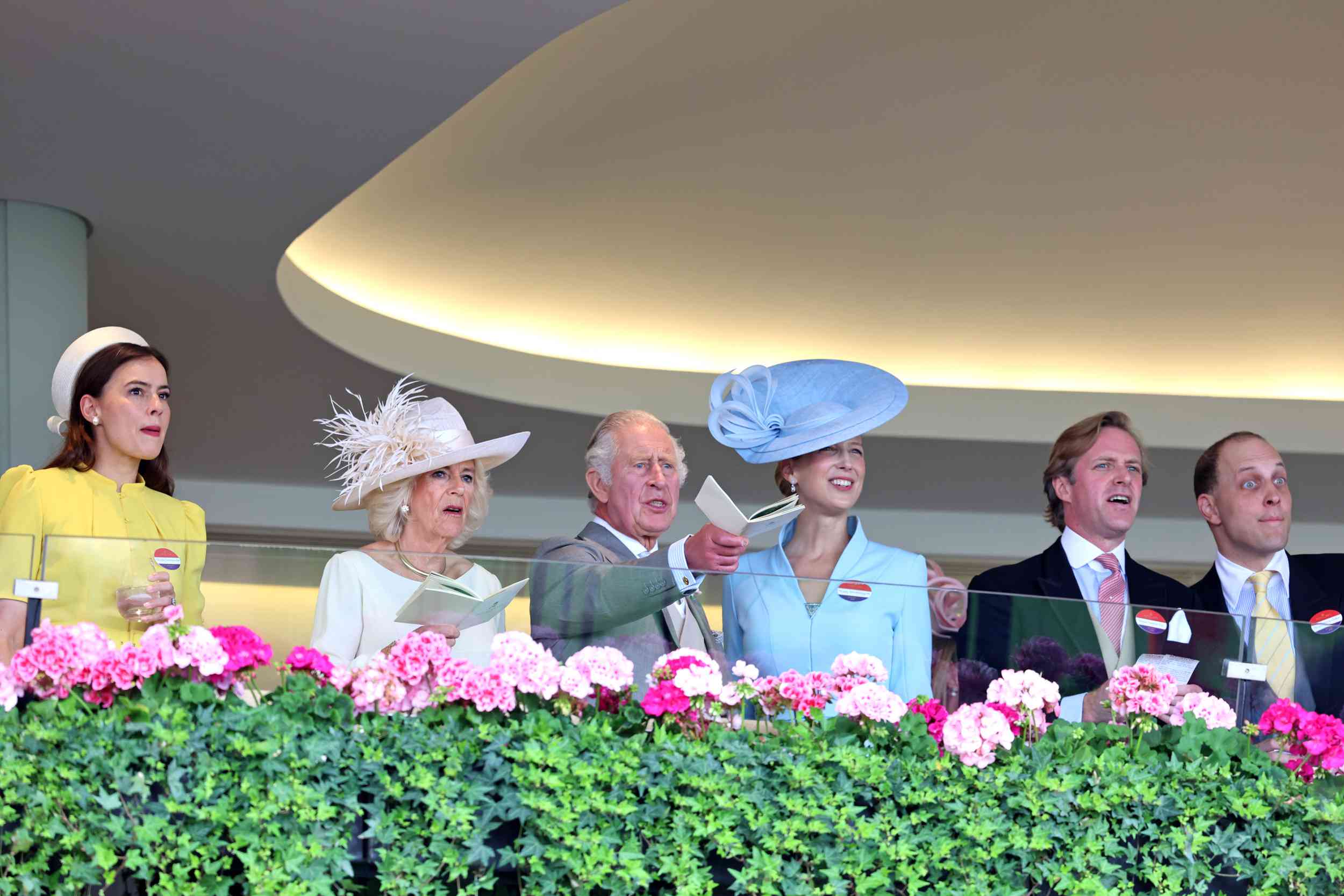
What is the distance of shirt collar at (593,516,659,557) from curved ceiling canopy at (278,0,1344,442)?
3363mm

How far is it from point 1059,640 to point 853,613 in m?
0.40

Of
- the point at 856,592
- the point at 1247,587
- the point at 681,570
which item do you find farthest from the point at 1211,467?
the point at 681,570

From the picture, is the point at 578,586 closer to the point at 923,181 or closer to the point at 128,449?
the point at 128,449

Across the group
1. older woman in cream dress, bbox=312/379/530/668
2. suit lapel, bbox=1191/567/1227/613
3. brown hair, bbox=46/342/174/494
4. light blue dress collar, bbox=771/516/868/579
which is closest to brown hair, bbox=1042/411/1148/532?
suit lapel, bbox=1191/567/1227/613

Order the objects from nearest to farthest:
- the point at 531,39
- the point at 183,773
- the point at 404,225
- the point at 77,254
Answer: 1. the point at 183,773
2. the point at 531,39
3. the point at 77,254
4. the point at 404,225

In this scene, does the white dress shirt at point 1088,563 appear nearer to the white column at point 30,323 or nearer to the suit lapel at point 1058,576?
the suit lapel at point 1058,576

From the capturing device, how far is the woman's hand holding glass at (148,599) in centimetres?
253

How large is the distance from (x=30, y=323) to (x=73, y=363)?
7.73 ft

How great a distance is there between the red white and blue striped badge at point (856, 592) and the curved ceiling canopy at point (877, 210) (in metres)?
3.99

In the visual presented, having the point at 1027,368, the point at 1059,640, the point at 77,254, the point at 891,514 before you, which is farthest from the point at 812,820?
the point at 891,514

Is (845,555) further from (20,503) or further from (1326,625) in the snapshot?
(20,503)

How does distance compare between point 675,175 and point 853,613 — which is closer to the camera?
point 853,613

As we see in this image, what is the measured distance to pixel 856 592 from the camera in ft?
8.76

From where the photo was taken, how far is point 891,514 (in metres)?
10.4
